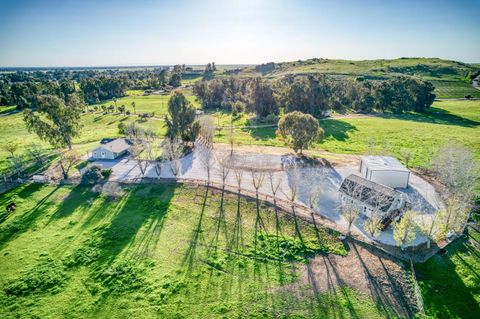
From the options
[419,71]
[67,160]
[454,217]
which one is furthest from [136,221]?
[419,71]

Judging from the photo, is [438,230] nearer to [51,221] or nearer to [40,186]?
[51,221]

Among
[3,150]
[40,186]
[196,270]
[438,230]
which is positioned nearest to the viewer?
[196,270]

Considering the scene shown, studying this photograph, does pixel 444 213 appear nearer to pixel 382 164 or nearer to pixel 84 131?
pixel 382 164

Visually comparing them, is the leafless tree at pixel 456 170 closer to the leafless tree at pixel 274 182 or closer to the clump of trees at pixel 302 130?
the clump of trees at pixel 302 130

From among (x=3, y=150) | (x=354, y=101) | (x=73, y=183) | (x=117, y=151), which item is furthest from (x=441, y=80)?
(x=3, y=150)

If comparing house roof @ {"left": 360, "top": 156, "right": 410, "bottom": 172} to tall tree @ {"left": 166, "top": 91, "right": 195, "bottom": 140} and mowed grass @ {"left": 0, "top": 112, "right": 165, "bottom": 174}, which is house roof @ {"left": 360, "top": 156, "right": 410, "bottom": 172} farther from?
mowed grass @ {"left": 0, "top": 112, "right": 165, "bottom": 174}
